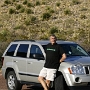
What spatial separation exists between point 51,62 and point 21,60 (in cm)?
194

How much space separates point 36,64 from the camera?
10.9 m

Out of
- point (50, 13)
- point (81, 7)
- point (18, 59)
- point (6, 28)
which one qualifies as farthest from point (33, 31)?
point (18, 59)

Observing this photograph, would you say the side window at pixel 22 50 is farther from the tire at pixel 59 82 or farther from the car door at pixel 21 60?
the tire at pixel 59 82

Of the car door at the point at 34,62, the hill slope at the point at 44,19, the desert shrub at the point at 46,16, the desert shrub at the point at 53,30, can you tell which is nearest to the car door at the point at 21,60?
the car door at the point at 34,62

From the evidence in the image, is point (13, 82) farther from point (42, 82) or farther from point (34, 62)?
point (42, 82)

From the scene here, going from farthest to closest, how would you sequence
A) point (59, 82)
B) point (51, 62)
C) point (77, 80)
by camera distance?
point (59, 82), point (77, 80), point (51, 62)

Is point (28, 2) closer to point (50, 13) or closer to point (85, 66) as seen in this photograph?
point (50, 13)

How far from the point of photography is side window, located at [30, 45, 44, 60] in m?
10.8

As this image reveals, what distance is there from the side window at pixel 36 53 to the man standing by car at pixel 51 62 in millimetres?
936

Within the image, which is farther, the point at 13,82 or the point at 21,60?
the point at 13,82

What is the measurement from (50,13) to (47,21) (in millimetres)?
1642

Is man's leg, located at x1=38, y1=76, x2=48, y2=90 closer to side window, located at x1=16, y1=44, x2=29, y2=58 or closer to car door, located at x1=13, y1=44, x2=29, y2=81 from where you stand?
car door, located at x1=13, y1=44, x2=29, y2=81

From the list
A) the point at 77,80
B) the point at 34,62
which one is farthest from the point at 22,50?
the point at 77,80

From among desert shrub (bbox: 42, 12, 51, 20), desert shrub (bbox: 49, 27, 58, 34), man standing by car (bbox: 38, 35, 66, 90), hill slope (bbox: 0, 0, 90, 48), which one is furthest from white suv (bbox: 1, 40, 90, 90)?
desert shrub (bbox: 42, 12, 51, 20)
